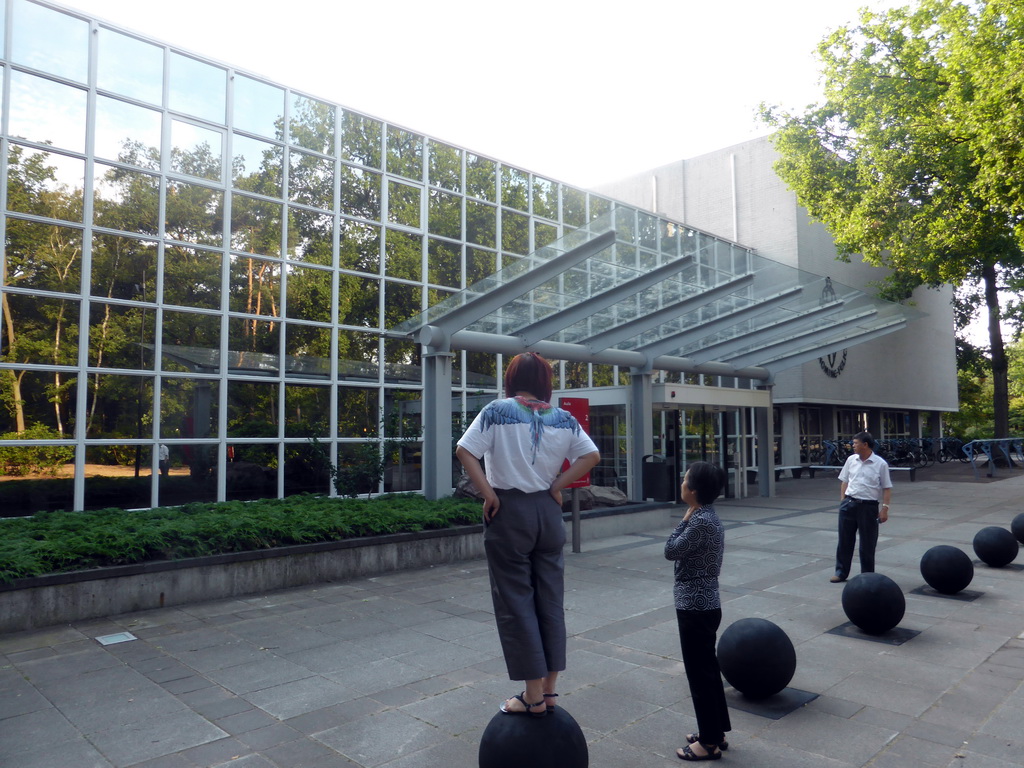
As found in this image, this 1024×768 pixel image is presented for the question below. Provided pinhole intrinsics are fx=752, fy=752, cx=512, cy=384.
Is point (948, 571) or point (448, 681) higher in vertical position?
point (948, 571)

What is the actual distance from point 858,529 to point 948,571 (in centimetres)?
98

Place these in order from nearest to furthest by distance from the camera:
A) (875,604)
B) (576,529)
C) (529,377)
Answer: (529,377), (875,604), (576,529)

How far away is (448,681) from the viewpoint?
5.36 m

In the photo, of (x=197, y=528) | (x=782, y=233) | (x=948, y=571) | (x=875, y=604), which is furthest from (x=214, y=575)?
(x=782, y=233)

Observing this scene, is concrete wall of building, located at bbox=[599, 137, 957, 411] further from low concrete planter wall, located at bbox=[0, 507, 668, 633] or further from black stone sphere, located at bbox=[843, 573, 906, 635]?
black stone sphere, located at bbox=[843, 573, 906, 635]

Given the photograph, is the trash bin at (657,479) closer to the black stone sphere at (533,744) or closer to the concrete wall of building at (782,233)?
the black stone sphere at (533,744)

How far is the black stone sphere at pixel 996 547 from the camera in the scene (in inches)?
374

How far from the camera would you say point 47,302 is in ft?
41.0

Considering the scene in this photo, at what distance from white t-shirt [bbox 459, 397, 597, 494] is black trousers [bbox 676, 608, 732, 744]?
3.53 feet

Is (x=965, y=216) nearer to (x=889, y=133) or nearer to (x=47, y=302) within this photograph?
(x=889, y=133)

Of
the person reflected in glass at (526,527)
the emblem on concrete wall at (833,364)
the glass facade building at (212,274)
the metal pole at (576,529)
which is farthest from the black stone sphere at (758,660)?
the emblem on concrete wall at (833,364)

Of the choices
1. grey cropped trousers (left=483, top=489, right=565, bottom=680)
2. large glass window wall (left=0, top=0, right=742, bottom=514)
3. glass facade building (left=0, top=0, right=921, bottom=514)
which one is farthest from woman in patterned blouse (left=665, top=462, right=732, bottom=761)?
large glass window wall (left=0, top=0, right=742, bottom=514)

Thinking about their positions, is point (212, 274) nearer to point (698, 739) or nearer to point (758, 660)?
point (758, 660)

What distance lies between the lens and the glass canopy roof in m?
11.3
